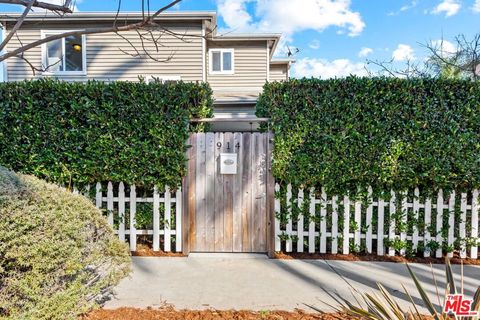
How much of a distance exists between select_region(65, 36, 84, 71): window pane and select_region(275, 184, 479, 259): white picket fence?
877 centimetres

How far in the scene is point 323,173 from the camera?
3861 millimetres

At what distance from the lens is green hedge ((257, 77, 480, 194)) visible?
3752 mm

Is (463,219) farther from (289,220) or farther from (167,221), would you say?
(167,221)

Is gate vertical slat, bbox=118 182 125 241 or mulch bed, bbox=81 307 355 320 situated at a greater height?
gate vertical slat, bbox=118 182 125 241

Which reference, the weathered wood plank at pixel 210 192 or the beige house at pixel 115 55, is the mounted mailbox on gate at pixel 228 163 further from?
the beige house at pixel 115 55

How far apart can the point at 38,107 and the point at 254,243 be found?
3565 mm

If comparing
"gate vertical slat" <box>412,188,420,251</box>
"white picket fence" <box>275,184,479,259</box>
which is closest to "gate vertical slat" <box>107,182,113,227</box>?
"white picket fence" <box>275,184,479,259</box>

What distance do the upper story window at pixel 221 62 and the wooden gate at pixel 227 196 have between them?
778 centimetres

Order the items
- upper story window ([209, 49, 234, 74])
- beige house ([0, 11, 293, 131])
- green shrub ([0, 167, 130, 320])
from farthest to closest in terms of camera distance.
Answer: upper story window ([209, 49, 234, 74]) → beige house ([0, 11, 293, 131]) → green shrub ([0, 167, 130, 320])

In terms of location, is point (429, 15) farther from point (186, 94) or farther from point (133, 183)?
point (133, 183)

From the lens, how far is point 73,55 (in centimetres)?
942

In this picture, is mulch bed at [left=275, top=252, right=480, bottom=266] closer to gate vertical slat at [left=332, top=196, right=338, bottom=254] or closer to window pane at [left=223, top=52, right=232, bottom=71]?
gate vertical slat at [left=332, top=196, right=338, bottom=254]

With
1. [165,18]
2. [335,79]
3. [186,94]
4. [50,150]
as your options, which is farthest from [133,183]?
[165,18]

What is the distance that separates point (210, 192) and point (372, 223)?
7.70 ft
